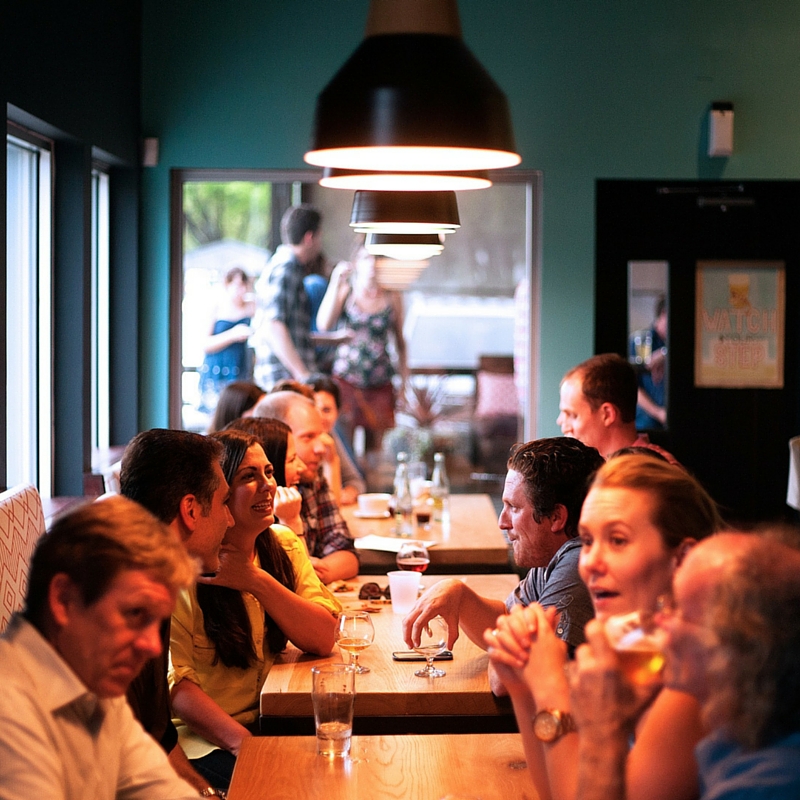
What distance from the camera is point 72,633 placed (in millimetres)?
1434

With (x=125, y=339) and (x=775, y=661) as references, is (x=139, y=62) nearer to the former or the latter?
(x=125, y=339)

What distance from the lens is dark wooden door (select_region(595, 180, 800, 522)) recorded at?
6191 mm

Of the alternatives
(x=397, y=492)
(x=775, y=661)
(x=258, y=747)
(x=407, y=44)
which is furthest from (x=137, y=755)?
(x=397, y=492)

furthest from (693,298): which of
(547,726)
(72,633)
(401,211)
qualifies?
(72,633)

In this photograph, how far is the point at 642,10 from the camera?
610 cm

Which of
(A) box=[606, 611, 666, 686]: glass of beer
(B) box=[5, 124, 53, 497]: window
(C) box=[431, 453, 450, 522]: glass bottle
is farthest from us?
(C) box=[431, 453, 450, 522]: glass bottle

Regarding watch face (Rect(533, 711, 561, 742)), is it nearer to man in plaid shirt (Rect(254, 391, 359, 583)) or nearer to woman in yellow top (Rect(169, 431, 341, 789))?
woman in yellow top (Rect(169, 431, 341, 789))

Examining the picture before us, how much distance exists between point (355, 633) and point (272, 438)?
934mm

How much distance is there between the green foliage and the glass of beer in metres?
5.20

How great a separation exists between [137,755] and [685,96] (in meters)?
5.36

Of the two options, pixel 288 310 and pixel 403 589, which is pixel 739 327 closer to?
pixel 288 310

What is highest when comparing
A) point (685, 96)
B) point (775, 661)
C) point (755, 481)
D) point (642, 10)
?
point (642, 10)

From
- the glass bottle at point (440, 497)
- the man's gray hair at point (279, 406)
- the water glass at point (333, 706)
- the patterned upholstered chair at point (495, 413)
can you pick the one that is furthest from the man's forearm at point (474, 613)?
the patterned upholstered chair at point (495, 413)

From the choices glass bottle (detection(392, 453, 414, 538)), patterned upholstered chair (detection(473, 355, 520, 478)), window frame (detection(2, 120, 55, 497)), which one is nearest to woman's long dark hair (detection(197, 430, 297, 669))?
glass bottle (detection(392, 453, 414, 538))
